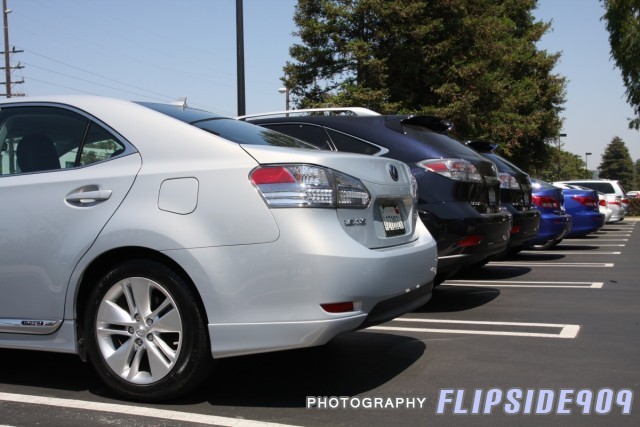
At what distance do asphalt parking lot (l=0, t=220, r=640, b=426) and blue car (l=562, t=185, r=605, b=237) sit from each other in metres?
7.83

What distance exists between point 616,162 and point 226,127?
5495 inches

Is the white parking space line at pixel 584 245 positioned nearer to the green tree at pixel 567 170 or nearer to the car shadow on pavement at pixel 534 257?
the car shadow on pavement at pixel 534 257

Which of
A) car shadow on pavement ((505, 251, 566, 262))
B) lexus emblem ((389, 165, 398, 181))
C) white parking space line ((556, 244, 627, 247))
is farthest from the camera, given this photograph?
white parking space line ((556, 244, 627, 247))

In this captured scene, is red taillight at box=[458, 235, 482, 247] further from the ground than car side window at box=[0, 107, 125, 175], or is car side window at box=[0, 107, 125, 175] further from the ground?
car side window at box=[0, 107, 125, 175]

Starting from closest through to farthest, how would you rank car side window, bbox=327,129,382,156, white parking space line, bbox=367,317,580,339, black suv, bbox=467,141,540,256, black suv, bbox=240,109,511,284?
white parking space line, bbox=367,317,580,339 → black suv, bbox=240,109,511,284 → car side window, bbox=327,129,382,156 → black suv, bbox=467,141,540,256

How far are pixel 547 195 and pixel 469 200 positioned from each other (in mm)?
5393

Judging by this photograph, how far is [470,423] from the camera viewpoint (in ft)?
11.3

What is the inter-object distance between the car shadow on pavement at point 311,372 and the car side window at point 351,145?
66.7 inches

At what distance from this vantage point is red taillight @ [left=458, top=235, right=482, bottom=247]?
19.7 feet

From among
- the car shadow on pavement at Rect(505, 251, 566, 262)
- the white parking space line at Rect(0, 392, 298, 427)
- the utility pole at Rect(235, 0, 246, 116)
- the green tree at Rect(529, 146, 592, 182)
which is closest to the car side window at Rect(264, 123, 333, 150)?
the white parking space line at Rect(0, 392, 298, 427)

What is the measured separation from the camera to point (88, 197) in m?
3.87

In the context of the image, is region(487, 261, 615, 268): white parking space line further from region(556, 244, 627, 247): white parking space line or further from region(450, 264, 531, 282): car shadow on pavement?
region(556, 244, 627, 247): white parking space line

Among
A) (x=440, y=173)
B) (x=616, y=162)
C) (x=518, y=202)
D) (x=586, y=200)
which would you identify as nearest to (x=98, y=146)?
(x=440, y=173)

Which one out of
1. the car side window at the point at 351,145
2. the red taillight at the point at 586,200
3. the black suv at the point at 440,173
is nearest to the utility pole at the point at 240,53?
the black suv at the point at 440,173
